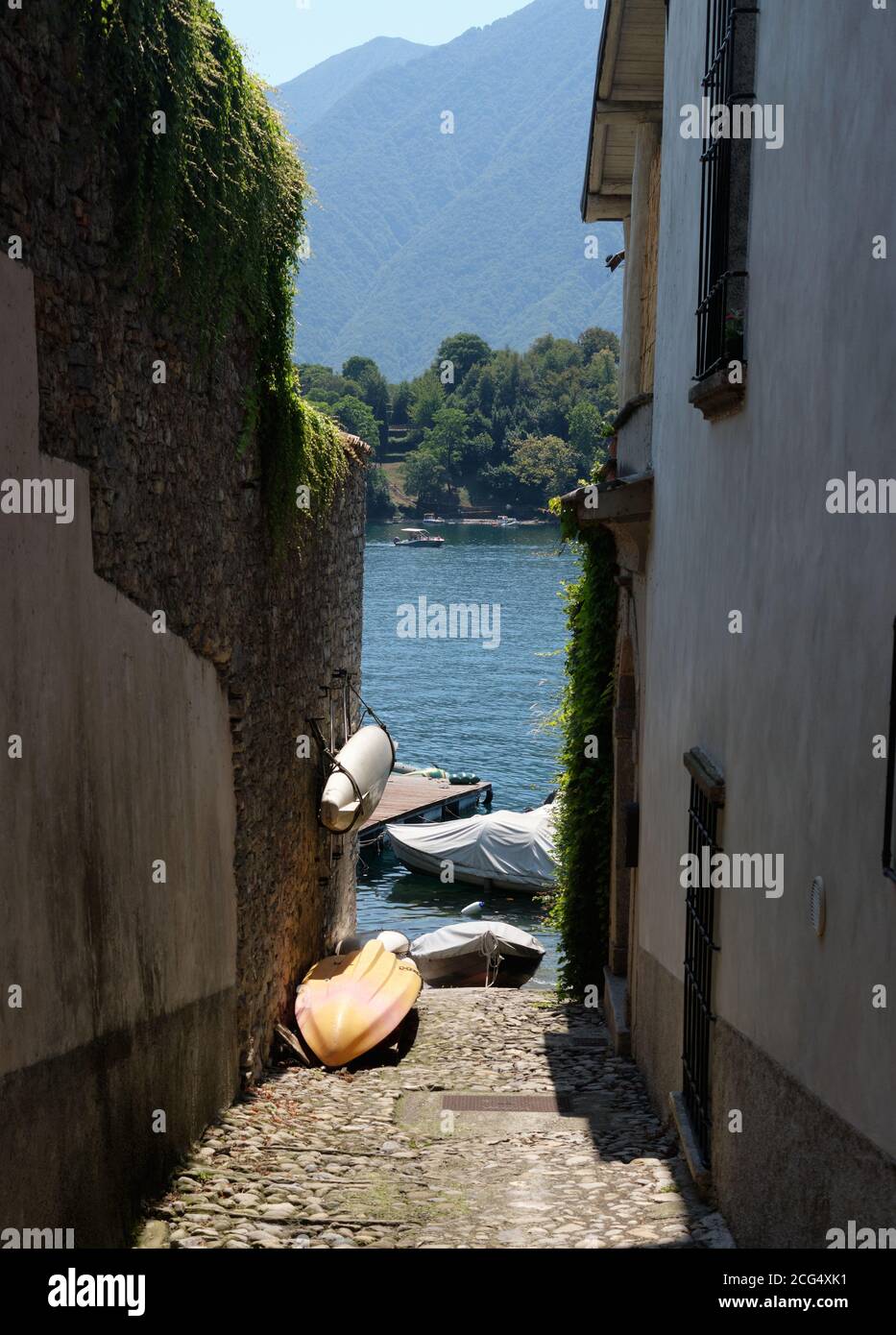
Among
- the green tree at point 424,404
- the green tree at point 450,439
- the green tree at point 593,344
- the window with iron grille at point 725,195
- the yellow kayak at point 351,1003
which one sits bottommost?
the yellow kayak at point 351,1003

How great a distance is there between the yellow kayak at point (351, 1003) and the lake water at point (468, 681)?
388 centimetres

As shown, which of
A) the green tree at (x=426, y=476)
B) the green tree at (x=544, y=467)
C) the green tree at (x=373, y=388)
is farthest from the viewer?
the green tree at (x=373, y=388)

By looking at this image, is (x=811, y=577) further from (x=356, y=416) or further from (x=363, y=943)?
(x=356, y=416)

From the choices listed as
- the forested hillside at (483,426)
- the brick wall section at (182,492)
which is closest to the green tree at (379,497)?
the forested hillside at (483,426)

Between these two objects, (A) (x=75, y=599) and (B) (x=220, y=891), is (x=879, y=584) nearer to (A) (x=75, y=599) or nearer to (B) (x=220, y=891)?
(A) (x=75, y=599)

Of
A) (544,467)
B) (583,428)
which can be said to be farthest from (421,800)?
(583,428)

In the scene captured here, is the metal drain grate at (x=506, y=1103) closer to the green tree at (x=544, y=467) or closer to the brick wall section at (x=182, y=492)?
the brick wall section at (x=182, y=492)

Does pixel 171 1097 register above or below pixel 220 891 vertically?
below

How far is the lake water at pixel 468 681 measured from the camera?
3238 cm

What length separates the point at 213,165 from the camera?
24.1ft

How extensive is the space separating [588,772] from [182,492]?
6045 millimetres

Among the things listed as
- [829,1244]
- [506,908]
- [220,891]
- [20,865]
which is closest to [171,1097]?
[220,891]

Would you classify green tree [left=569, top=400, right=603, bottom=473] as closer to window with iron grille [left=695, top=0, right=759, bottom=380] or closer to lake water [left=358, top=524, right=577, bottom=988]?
lake water [left=358, top=524, right=577, bottom=988]

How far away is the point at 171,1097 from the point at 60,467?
3.27 metres
